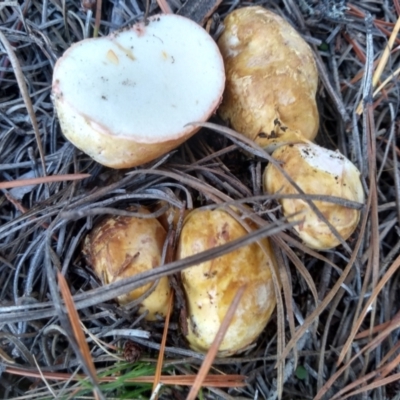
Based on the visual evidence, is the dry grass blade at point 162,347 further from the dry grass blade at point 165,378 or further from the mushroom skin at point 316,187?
the mushroom skin at point 316,187

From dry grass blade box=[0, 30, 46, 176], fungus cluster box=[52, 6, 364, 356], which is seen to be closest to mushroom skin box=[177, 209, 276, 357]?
fungus cluster box=[52, 6, 364, 356]

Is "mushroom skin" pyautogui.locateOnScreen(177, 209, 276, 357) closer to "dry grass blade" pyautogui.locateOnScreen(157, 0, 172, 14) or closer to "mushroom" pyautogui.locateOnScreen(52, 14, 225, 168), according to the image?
"mushroom" pyautogui.locateOnScreen(52, 14, 225, 168)

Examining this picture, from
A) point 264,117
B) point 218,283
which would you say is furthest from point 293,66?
point 218,283

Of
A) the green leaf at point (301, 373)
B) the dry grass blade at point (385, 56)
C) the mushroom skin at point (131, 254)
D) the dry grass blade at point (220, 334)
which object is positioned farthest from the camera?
the dry grass blade at point (385, 56)

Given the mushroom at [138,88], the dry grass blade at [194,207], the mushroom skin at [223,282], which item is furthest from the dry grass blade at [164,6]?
the mushroom skin at [223,282]

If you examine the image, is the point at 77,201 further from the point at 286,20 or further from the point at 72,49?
the point at 286,20

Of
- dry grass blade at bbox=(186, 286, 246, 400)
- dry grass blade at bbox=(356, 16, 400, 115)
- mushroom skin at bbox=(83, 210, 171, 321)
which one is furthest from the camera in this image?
dry grass blade at bbox=(356, 16, 400, 115)
